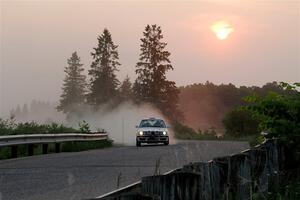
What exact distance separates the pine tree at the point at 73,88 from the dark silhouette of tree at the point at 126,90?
8030 mm

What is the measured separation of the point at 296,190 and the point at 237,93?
15898 cm

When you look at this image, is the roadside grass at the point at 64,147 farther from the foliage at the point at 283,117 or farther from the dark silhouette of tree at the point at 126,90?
the dark silhouette of tree at the point at 126,90

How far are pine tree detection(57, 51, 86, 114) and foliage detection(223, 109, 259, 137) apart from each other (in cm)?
5933

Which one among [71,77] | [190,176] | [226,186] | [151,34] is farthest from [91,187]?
[71,77]

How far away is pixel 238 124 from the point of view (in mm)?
57000

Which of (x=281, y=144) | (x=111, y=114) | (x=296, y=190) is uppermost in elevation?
(x=111, y=114)

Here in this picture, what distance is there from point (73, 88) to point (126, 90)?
41.7 ft

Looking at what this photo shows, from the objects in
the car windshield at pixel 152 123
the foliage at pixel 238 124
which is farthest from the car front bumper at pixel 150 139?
the foliage at pixel 238 124

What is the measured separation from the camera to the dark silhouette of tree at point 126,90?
323ft

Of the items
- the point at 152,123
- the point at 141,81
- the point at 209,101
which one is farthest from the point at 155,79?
the point at 209,101

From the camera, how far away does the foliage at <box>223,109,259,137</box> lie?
5594 cm

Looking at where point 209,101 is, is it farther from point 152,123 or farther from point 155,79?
point 152,123

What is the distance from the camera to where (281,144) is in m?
11.4

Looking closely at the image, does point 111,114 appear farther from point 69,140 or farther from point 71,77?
point 69,140
